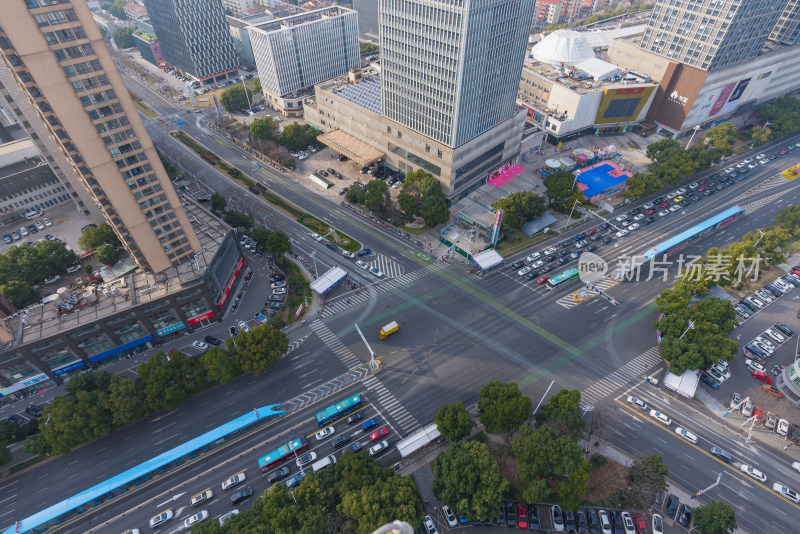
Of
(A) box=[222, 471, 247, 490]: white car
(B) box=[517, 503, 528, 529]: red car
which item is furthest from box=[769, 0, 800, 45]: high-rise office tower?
(A) box=[222, 471, 247, 490]: white car

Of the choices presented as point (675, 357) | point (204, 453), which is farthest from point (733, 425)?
point (204, 453)

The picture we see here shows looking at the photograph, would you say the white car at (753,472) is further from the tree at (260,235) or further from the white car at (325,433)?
the tree at (260,235)

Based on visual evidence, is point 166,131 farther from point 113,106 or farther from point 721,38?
point 721,38

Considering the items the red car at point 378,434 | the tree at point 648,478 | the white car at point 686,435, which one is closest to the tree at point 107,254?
the red car at point 378,434

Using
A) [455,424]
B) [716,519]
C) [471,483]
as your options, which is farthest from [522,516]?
[716,519]

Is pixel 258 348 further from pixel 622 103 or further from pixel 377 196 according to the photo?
pixel 622 103
